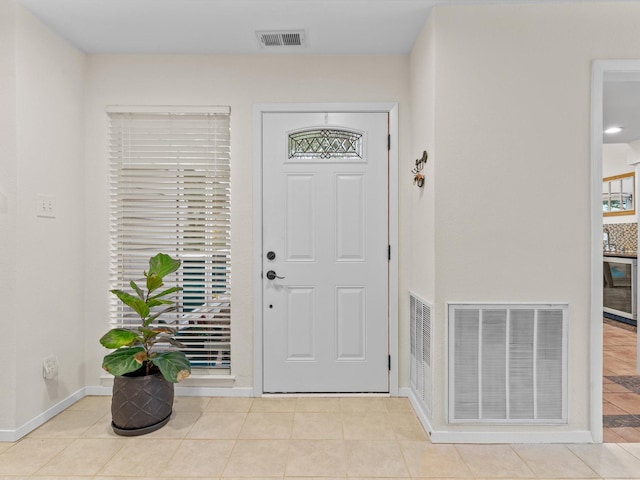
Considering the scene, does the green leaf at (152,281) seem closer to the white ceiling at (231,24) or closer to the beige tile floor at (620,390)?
the white ceiling at (231,24)

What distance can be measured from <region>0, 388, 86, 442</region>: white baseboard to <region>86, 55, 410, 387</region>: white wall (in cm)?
38

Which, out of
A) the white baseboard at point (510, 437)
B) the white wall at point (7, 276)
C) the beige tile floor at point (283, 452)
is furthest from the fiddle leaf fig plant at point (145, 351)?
the white baseboard at point (510, 437)

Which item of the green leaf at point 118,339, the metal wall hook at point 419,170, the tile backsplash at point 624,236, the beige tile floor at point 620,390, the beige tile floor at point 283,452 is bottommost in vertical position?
the beige tile floor at point 283,452

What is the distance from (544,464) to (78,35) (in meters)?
3.85

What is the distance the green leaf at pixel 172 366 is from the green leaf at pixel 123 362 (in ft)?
0.33

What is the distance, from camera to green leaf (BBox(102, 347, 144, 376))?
7.88 ft

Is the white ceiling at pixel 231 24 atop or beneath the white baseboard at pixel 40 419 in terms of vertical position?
atop

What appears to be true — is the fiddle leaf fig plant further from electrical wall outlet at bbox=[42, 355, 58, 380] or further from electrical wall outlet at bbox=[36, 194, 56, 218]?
electrical wall outlet at bbox=[36, 194, 56, 218]

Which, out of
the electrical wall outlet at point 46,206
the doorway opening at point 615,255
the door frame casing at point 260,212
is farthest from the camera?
the door frame casing at point 260,212

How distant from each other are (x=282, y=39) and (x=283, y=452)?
8.51 ft

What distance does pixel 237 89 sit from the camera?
3080 mm

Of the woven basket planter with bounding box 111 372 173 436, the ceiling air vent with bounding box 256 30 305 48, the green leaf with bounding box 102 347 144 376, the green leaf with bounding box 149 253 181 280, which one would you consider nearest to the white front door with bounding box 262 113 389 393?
the ceiling air vent with bounding box 256 30 305 48

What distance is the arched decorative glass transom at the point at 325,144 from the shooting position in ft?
10.1

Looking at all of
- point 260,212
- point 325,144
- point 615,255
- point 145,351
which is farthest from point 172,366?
point 615,255
